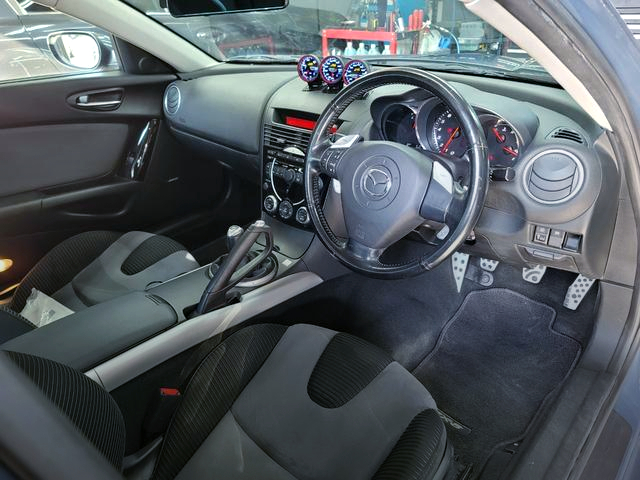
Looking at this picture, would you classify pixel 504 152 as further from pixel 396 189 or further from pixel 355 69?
pixel 355 69

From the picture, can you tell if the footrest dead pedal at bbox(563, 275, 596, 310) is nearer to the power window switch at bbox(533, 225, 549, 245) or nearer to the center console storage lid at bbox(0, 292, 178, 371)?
the power window switch at bbox(533, 225, 549, 245)

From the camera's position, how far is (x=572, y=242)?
1388 mm

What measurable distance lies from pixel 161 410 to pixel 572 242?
3.58ft

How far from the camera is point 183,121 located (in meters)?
2.29

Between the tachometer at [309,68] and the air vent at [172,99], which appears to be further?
the air vent at [172,99]

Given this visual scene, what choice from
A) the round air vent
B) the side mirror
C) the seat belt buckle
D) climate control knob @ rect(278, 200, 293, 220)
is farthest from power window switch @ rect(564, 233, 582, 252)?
the side mirror

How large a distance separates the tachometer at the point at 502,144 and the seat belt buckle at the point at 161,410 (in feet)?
3.24

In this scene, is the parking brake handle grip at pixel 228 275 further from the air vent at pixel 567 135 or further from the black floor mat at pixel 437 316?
the air vent at pixel 567 135

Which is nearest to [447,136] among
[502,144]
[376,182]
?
[502,144]

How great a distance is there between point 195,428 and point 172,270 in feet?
2.30

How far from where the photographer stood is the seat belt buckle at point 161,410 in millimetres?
1274

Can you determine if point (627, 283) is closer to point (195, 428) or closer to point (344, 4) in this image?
point (195, 428)

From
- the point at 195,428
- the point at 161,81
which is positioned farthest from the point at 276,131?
the point at 195,428

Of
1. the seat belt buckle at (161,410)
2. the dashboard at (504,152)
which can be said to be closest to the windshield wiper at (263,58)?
the dashboard at (504,152)
